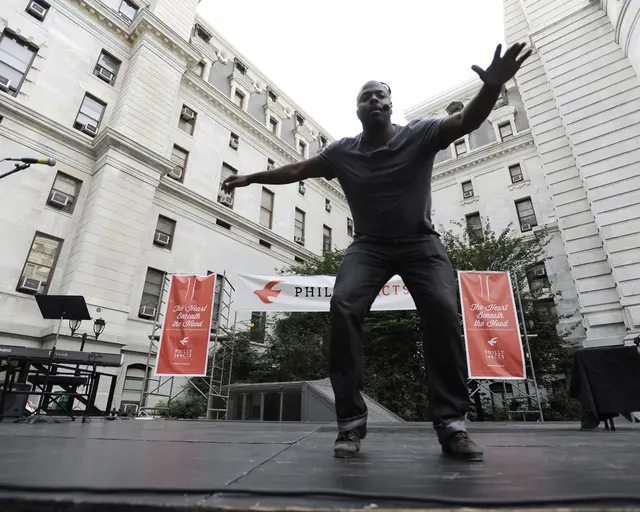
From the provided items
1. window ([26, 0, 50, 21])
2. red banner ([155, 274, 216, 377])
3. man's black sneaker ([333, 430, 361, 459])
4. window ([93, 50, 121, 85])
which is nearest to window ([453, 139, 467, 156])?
window ([93, 50, 121, 85])

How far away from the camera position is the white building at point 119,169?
12961 mm

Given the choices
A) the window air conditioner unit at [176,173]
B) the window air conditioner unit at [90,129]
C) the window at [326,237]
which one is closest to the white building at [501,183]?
the window at [326,237]

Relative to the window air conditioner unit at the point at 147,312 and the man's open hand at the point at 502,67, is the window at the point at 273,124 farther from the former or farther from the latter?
the man's open hand at the point at 502,67

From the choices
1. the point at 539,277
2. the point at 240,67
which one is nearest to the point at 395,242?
the point at 539,277

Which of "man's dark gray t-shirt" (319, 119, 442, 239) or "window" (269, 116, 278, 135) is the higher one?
"window" (269, 116, 278, 135)

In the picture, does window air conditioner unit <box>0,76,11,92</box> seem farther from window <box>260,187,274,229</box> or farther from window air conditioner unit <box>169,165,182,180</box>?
window <box>260,187,274,229</box>

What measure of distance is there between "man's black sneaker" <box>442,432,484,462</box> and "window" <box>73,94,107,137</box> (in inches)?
716

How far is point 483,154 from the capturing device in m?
24.3

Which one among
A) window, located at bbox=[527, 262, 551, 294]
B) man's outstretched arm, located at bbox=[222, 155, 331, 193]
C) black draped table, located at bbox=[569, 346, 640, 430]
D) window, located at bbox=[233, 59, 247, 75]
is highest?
window, located at bbox=[233, 59, 247, 75]

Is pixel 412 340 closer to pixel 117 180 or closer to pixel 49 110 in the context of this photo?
pixel 117 180

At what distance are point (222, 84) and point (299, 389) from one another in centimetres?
2033

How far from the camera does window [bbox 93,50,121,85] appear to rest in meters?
16.5

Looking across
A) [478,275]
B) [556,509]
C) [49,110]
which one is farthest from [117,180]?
[556,509]

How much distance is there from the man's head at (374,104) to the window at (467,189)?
2424 cm
